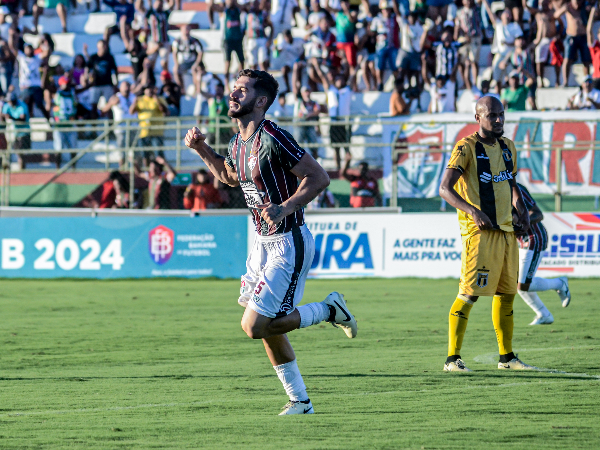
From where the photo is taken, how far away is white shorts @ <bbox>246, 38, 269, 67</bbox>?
79.7 feet

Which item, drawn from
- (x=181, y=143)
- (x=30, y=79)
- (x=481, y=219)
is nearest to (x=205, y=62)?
(x=30, y=79)

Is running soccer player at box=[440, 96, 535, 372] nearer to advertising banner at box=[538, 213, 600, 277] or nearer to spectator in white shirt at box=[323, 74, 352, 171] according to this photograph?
advertising banner at box=[538, 213, 600, 277]

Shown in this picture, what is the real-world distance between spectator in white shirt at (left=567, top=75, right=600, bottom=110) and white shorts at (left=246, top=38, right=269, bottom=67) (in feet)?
26.2

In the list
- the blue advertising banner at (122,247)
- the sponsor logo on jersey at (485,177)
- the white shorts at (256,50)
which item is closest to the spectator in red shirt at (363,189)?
the blue advertising banner at (122,247)

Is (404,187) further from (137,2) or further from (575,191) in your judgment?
(137,2)

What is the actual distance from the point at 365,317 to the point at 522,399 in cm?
614

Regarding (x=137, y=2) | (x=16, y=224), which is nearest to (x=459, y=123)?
(x=16, y=224)

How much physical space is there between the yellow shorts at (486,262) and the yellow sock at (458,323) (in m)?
0.10

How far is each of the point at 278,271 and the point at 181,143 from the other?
53.9 ft

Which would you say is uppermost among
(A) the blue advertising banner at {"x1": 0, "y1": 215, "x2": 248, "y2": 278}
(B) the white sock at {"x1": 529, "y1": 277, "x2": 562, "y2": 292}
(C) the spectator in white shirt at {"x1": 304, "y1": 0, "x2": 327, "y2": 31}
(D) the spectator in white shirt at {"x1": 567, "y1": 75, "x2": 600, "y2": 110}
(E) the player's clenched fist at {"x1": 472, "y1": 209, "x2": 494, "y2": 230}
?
(C) the spectator in white shirt at {"x1": 304, "y1": 0, "x2": 327, "y2": 31}

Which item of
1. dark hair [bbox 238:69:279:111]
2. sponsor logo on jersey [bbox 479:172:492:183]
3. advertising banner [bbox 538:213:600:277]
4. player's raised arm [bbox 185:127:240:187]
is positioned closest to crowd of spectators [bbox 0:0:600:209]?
advertising banner [bbox 538:213:600:277]

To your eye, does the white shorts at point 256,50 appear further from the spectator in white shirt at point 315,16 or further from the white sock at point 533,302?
the white sock at point 533,302

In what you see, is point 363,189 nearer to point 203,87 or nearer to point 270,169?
point 203,87

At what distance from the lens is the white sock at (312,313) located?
19.7ft
